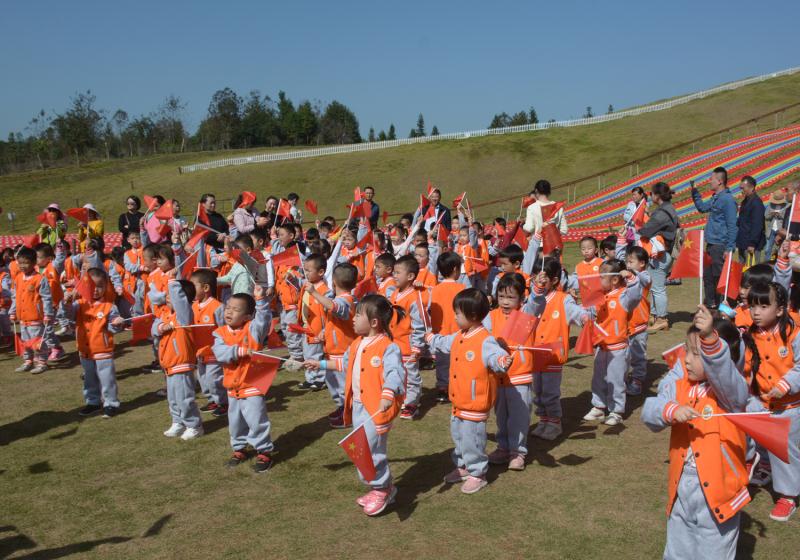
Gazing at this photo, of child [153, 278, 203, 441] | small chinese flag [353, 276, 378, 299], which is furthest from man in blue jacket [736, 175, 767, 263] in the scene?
child [153, 278, 203, 441]

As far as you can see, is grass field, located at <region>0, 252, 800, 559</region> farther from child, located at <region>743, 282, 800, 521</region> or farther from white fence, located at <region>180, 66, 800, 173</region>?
white fence, located at <region>180, 66, 800, 173</region>

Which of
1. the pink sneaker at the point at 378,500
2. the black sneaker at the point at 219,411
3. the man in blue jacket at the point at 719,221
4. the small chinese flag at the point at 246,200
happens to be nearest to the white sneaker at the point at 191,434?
the black sneaker at the point at 219,411

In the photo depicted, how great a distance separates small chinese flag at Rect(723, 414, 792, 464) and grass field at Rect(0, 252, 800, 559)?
60.8 inches

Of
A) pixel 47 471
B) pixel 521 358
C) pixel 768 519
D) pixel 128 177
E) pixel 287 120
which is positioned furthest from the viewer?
pixel 287 120

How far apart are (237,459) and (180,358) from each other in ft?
4.86

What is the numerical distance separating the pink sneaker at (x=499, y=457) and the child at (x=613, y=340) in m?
1.59

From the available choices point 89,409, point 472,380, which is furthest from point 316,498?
point 89,409

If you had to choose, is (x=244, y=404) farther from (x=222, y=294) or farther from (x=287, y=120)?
(x=287, y=120)

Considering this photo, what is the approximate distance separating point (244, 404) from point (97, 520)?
1628mm

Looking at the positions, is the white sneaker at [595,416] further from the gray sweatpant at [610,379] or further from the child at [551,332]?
the child at [551,332]

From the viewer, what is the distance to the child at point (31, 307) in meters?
10.1

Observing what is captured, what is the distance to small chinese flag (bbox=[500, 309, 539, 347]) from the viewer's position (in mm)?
5621

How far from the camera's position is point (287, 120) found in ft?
339

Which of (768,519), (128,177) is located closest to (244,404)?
(768,519)
